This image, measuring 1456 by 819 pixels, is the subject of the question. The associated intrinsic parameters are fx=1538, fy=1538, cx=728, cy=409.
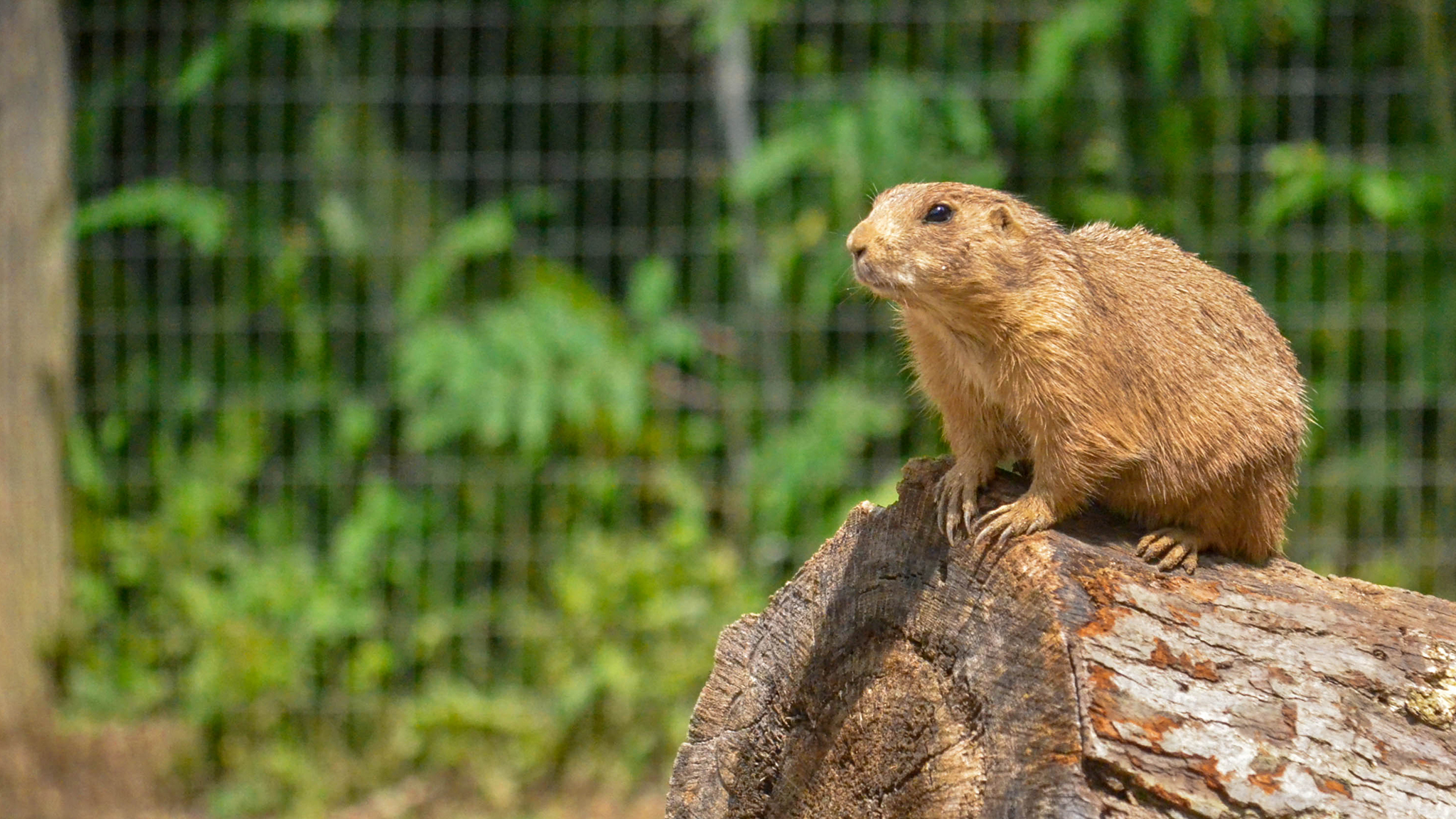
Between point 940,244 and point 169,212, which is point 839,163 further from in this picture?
point 940,244

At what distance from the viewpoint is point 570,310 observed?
21.5 feet

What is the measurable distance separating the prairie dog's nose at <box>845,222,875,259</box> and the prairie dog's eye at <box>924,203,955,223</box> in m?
0.14

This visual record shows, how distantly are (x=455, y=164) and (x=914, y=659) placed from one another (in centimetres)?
457

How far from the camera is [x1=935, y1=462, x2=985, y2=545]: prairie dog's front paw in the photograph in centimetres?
279

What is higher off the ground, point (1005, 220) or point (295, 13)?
point (295, 13)

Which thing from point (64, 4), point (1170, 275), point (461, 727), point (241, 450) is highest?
point (64, 4)

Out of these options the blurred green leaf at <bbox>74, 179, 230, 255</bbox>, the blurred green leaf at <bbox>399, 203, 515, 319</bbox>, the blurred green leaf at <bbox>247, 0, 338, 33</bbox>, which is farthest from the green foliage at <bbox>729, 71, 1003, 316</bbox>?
the blurred green leaf at <bbox>74, 179, 230, 255</bbox>

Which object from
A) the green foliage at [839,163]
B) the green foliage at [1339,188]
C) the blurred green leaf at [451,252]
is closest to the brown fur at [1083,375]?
the green foliage at [839,163]

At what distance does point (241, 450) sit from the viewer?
6.70 m

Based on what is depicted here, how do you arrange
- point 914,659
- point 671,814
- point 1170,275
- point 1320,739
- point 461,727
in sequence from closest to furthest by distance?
1. point 1320,739
2. point 914,659
3. point 671,814
4. point 1170,275
5. point 461,727

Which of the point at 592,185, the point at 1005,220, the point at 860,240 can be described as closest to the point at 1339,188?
the point at 592,185

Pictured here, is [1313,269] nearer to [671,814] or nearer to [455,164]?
[455,164]

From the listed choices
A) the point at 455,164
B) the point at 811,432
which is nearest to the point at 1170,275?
the point at 811,432

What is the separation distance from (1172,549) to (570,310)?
12.9ft
